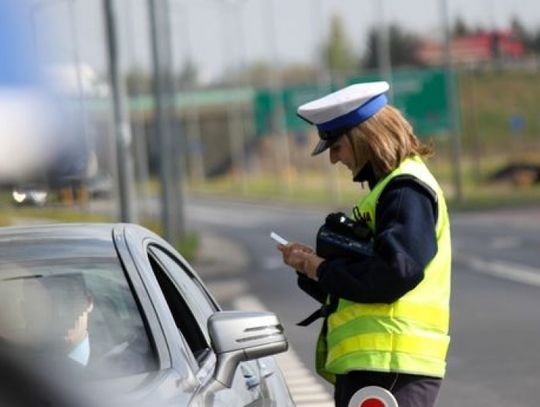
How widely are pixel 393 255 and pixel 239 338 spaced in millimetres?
529

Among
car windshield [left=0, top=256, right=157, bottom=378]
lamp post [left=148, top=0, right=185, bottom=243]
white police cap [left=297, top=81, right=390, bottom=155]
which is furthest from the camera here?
lamp post [left=148, top=0, right=185, bottom=243]

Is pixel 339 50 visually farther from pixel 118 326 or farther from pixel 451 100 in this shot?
pixel 118 326

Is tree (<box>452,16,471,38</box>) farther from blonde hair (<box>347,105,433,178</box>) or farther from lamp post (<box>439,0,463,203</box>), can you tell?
blonde hair (<box>347,105,433,178</box>)

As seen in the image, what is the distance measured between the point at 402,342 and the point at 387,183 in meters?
0.49

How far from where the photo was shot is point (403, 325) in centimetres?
575

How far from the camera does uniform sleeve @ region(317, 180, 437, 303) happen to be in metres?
5.63

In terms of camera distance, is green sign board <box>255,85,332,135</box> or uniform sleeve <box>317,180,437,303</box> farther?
green sign board <box>255,85,332,135</box>

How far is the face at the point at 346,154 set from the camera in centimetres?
591

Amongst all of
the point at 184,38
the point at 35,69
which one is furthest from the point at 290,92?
the point at 35,69

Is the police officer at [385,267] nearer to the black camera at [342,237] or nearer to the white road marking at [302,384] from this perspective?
the black camera at [342,237]

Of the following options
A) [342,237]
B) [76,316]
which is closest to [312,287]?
[342,237]

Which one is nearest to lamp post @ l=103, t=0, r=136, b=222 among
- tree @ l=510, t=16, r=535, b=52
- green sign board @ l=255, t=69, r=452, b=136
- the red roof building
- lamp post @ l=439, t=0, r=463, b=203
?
lamp post @ l=439, t=0, r=463, b=203

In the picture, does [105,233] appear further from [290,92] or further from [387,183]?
[290,92]

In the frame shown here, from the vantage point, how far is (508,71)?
131125mm
